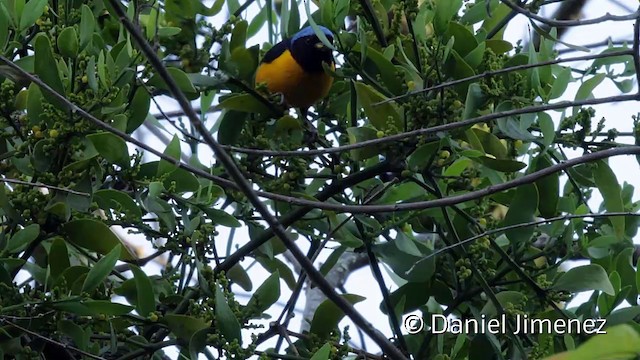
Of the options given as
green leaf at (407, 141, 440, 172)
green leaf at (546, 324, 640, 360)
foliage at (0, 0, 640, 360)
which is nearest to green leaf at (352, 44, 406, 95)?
foliage at (0, 0, 640, 360)

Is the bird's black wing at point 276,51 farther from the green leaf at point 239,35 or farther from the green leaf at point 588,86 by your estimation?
the green leaf at point 588,86

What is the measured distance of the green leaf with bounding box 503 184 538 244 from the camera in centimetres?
183

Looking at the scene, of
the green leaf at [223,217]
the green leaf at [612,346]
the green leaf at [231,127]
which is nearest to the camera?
the green leaf at [612,346]

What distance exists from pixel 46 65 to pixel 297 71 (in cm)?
73

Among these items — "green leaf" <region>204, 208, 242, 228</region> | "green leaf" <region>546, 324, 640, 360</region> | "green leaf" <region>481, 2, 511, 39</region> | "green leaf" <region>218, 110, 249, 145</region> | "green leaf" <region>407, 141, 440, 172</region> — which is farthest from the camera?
"green leaf" <region>481, 2, 511, 39</region>

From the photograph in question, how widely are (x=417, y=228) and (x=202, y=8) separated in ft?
2.18

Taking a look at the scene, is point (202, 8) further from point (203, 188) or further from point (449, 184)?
point (449, 184)

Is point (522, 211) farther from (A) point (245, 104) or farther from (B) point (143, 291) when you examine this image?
(B) point (143, 291)

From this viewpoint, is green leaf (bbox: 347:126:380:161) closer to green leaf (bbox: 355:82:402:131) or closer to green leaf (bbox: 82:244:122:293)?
green leaf (bbox: 355:82:402:131)

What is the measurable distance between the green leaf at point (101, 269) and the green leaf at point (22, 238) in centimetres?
13

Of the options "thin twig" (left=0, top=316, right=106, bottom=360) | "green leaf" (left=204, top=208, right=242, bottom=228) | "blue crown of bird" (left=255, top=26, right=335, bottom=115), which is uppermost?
"blue crown of bird" (left=255, top=26, right=335, bottom=115)

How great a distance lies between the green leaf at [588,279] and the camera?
182 cm

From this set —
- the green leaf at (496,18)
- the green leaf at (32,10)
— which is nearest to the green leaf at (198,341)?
the green leaf at (32,10)

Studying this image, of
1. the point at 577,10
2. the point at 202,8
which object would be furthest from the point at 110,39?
the point at 577,10
